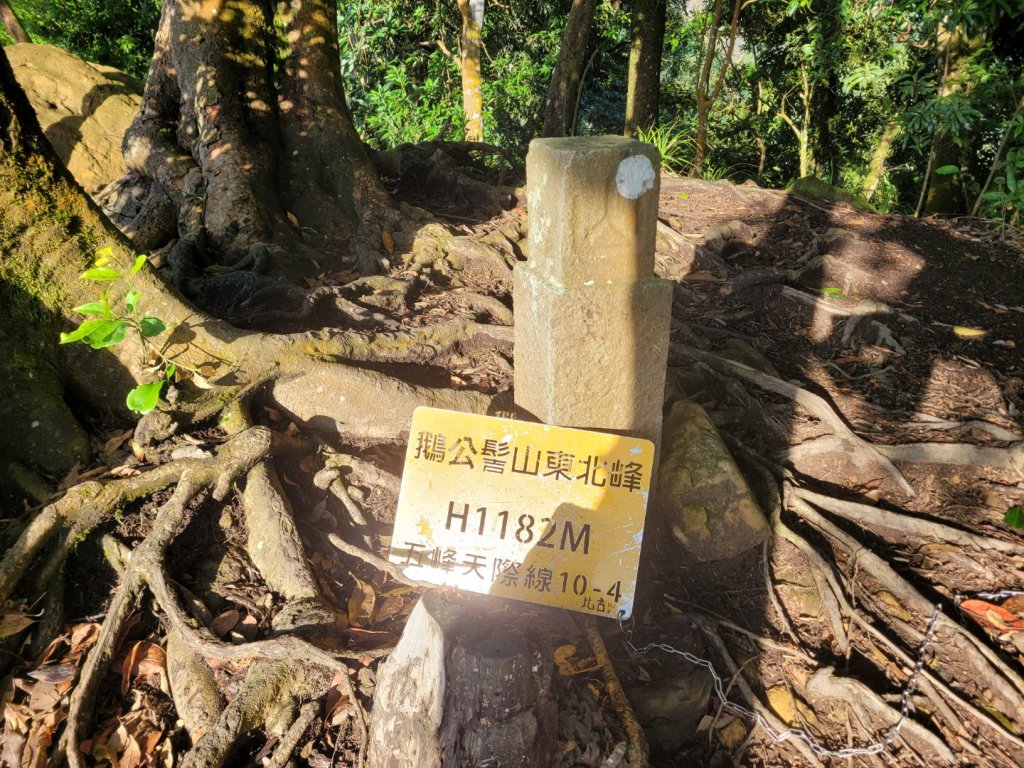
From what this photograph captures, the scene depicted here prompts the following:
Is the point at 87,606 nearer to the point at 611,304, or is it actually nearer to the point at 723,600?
the point at 611,304

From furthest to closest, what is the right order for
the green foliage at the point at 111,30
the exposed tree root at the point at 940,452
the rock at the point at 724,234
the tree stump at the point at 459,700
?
the green foliage at the point at 111,30
the rock at the point at 724,234
the exposed tree root at the point at 940,452
the tree stump at the point at 459,700

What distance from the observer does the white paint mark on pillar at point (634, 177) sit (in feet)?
6.58

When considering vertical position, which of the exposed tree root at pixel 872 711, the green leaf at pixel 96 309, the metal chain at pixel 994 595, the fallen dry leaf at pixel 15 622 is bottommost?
the exposed tree root at pixel 872 711

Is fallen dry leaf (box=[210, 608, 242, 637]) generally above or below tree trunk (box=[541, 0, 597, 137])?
below

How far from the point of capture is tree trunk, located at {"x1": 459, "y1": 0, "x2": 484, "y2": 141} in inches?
356

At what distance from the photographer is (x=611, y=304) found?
2.20 meters

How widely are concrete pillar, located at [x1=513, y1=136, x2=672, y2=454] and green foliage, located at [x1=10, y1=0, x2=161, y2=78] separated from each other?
13.4 meters

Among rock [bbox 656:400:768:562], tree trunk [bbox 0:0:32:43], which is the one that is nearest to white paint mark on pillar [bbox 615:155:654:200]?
rock [bbox 656:400:768:562]

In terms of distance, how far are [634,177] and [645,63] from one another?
7559 mm

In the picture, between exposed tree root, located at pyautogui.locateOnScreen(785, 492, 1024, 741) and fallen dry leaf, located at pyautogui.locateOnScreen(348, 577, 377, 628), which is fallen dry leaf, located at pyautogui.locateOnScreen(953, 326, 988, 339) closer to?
exposed tree root, located at pyautogui.locateOnScreen(785, 492, 1024, 741)

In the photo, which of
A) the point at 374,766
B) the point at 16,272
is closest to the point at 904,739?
the point at 374,766

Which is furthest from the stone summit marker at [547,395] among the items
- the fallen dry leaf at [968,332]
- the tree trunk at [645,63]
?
the tree trunk at [645,63]

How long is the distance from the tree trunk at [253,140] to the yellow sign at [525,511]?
236 cm

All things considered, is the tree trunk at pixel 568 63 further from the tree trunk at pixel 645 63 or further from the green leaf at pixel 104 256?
the green leaf at pixel 104 256
